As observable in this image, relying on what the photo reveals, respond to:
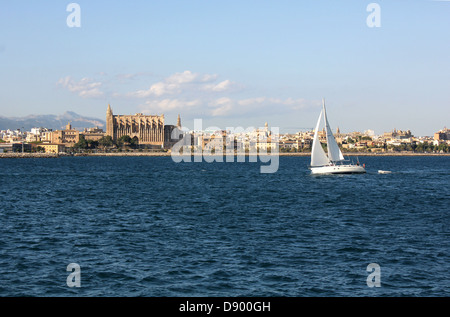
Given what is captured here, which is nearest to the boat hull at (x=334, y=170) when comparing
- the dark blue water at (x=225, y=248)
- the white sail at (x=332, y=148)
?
the white sail at (x=332, y=148)

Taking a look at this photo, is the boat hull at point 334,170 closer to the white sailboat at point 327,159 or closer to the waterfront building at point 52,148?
the white sailboat at point 327,159

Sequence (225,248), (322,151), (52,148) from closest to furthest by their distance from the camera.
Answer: (225,248)
(322,151)
(52,148)

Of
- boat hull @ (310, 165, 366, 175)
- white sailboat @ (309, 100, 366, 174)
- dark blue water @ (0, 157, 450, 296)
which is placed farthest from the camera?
white sailboat @ (309, 100, 366, 174)

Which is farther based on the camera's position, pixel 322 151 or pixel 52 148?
pixel 52 148

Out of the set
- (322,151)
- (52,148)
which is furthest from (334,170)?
(52,148)

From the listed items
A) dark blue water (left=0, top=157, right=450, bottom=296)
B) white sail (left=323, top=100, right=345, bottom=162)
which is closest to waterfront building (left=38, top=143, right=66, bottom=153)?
white sail (left=323, top=100, right=345, bottom=162)

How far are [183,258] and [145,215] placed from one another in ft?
37.3

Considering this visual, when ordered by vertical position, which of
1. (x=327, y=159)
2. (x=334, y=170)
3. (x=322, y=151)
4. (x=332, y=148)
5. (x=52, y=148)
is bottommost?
(x=334, y=170)

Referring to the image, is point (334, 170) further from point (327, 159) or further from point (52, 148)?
point (52, 148)

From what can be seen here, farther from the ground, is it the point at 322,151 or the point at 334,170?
the point at 322,151

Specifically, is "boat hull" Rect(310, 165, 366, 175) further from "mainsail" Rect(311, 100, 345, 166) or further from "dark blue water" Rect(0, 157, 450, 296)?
"dark blue water" Rect(0, 157, 450, 296)
